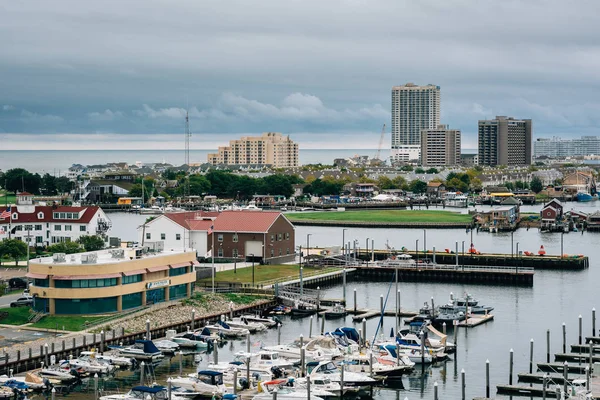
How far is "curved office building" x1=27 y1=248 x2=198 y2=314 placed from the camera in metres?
53.2

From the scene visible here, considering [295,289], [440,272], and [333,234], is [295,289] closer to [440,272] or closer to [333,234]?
[440,272]

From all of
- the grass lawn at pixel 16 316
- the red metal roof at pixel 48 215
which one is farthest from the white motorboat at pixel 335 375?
the red metal roof at pixel 48 215

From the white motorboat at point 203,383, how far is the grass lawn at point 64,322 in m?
10.6

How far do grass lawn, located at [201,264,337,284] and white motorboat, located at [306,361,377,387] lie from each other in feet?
78.2

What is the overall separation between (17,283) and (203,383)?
25.2 meters

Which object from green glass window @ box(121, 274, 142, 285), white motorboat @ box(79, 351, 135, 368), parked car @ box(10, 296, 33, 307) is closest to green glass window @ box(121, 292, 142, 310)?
green glass window @ box(121, 274, 142, 285)

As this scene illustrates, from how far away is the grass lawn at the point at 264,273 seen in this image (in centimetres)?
6788

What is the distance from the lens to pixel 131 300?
55562 millimetres

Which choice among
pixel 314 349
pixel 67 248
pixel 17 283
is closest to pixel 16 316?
pixel 17 283

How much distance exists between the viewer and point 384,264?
8119 cm

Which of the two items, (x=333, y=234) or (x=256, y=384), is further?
(x=333, y=234)

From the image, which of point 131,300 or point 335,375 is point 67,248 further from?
point 335,375

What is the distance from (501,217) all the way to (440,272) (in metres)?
52.9

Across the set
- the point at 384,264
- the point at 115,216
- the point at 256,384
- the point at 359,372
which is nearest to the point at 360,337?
the point at 359,372
